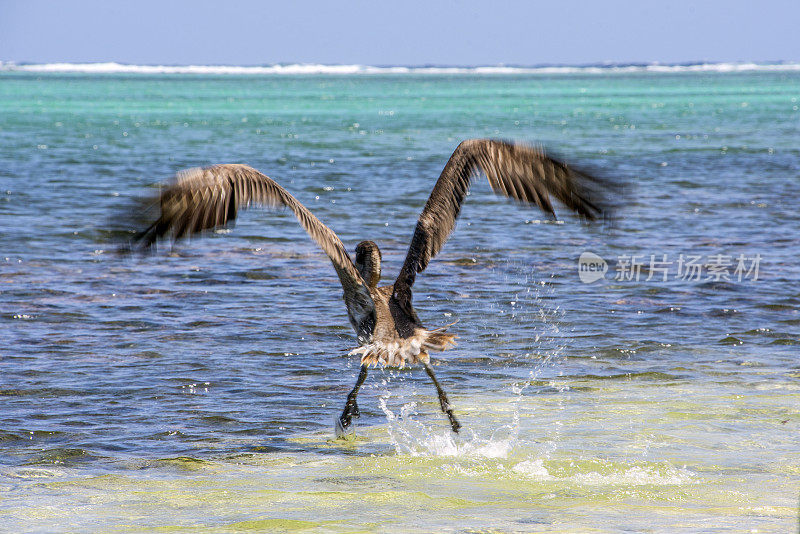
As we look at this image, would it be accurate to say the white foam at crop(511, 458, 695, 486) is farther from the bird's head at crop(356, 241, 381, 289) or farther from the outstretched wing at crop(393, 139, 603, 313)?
the bird's head at crop(356, 241, 381, 289)

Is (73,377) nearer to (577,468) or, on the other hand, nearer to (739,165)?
(577,468)

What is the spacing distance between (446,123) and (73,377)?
4239 cm

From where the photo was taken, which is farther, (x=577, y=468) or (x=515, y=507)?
(x=577, y=468)

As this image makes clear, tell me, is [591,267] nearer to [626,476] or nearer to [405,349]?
[405,349]

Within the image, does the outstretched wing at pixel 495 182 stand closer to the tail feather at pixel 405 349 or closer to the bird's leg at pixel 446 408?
the tail feather at pixel 405 349

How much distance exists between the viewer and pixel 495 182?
7.16m

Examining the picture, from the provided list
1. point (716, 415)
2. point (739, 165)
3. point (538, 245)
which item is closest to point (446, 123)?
point (739, 165)

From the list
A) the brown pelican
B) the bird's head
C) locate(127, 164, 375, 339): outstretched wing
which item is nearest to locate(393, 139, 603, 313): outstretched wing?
the brown pelican

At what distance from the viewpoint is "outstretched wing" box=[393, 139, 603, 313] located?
280 inches

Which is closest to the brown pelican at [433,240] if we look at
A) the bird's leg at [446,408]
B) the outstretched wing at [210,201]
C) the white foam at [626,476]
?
the bird's leg at [446,408]

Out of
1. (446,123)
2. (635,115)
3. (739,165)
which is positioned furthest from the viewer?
(635,115)

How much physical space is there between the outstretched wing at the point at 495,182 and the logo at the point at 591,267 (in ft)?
17.7

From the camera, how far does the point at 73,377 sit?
28.2 feet

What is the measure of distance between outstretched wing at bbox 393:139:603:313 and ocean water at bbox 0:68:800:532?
0.46 m
